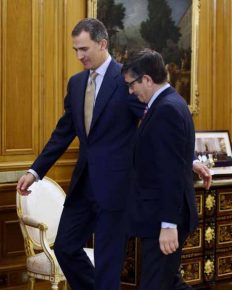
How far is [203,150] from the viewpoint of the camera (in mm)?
5770

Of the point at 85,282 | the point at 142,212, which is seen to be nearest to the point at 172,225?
the point at 142,212

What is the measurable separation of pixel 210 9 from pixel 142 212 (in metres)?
3.66

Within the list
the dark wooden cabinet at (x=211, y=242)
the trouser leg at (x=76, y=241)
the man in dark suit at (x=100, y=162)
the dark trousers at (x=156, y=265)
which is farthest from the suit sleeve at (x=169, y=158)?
the dark wooden cabinet at (x=211, y=242)

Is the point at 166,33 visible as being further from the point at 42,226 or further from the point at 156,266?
the point at 156,266

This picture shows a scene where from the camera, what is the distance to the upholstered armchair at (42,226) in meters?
4.28

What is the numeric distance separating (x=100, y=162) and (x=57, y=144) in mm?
408

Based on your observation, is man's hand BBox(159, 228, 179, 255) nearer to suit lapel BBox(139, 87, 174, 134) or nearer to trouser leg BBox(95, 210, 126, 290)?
suit lapel BBox(139, 87, 174, 134)

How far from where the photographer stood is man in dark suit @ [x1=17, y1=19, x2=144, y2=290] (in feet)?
12.2

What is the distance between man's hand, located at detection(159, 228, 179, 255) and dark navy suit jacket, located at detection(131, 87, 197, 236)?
0.05m

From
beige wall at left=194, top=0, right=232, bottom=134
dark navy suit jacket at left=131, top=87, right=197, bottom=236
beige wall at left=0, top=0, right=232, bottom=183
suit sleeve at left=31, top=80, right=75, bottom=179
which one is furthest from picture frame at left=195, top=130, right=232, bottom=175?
dark navy suit jacket at left=131, top=87, right=197, bottom=236

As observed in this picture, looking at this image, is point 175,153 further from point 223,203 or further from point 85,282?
point 223,203

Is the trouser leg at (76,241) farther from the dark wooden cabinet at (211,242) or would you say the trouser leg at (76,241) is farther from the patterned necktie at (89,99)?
the dark wooden cabinet at (211,242)

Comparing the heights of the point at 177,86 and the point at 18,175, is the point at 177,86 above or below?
above

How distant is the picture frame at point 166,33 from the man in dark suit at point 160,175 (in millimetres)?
2394
